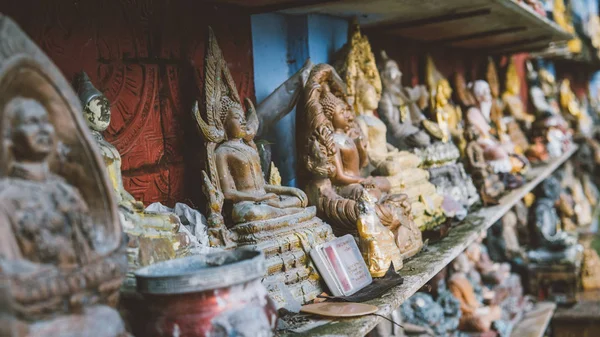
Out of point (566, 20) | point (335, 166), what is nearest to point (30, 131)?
point (335, 166)

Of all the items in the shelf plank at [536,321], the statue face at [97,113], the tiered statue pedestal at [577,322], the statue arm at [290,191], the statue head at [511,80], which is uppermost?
the statue head at [511,80]

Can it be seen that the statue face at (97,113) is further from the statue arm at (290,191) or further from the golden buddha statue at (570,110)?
the golden buddha statue at (570,110)

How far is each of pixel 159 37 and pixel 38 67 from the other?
0.99 metres

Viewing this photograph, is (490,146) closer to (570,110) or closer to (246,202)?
(246,202)

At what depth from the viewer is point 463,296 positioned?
3.57 meters

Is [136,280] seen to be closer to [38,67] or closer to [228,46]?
[38,67]

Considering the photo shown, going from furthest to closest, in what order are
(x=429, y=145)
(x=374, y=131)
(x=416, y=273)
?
(x=429, y=145), (x=374, y=131), (x=416, y=273)

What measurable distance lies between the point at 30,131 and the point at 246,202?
84 centimetres

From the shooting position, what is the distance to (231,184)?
1.93m

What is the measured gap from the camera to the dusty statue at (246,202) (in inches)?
70.4

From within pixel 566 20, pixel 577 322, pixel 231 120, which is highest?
pixel 566 20

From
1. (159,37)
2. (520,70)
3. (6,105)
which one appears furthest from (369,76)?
(520,70)

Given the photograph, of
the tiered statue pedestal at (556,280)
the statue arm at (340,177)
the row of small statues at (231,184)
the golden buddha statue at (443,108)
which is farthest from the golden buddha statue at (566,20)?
the statue arm at (340,177)

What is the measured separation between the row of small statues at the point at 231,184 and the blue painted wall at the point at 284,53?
151 millimetres
